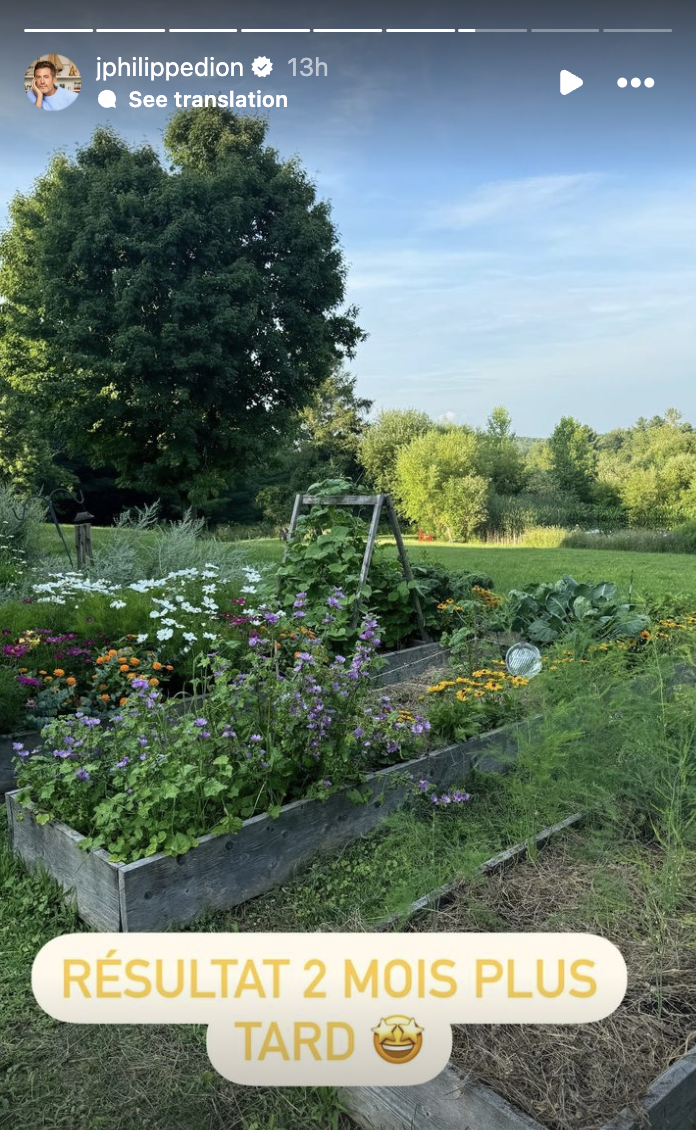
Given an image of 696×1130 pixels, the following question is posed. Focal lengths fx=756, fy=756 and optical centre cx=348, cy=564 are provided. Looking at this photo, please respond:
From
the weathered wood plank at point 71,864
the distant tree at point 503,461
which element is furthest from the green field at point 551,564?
the distant tree at point 503,461

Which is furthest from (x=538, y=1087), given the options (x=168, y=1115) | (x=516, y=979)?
(x=168, y=1115)

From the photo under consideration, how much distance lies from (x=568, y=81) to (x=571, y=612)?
4.17 meters

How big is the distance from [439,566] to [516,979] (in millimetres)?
5567

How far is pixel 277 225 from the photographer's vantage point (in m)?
18.2

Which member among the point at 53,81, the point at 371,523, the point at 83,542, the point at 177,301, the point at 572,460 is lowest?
the point at 83,542

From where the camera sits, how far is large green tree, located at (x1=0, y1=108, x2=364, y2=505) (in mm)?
16953

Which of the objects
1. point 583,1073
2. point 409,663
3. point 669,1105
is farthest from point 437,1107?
point 409,663

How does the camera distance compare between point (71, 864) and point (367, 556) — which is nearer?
point (71, 864)

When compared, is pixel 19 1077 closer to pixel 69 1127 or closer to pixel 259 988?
pixel 69 1127

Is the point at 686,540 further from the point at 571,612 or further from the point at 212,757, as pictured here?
the point at 212,757

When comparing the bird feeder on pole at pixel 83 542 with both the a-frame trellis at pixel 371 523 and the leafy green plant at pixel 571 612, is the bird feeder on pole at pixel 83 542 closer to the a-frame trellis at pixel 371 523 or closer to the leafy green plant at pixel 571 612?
the a-frame trellis at pixel 371 523

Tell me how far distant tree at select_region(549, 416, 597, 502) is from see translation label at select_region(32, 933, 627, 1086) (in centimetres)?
3049

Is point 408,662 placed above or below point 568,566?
above

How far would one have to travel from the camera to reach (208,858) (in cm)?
264
